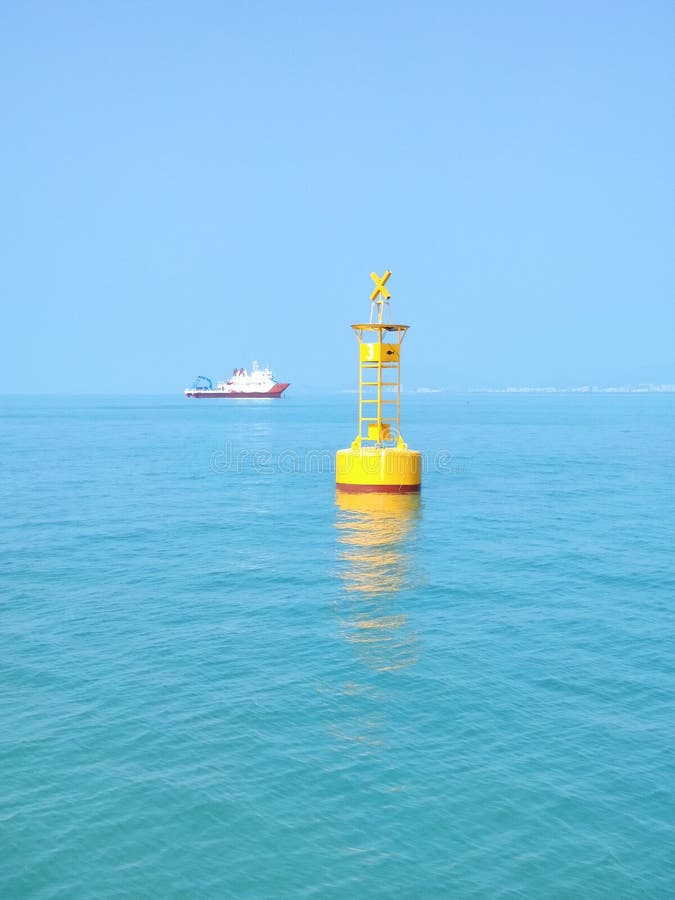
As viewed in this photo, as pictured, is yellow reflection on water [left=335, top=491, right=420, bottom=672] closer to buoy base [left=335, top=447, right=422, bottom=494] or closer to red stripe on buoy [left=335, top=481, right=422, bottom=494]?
red stripe on buoy [left=335, top=481, right=422, bottom=494]

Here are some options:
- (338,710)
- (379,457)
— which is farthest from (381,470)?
(338,710)

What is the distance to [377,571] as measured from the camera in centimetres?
2598

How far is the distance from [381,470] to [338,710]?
2542cm

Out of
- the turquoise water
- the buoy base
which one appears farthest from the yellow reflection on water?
the buoy base

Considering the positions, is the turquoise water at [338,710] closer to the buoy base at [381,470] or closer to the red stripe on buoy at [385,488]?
the buoy base at [381,470]

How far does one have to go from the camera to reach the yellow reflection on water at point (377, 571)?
60.6ft

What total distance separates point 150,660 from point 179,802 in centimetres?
581

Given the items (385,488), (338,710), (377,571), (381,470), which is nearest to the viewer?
(338,710)

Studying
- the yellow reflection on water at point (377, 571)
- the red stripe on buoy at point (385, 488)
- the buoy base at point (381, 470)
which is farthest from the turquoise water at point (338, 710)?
the red stripe on buoy at point (385, 488)

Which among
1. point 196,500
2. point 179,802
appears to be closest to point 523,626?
point 179,802

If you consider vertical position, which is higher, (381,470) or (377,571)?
(381,470)

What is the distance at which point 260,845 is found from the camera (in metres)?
11.0

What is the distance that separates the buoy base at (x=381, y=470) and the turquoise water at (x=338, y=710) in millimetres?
6709

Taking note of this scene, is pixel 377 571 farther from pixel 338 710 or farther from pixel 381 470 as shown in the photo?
pixel 381 470
